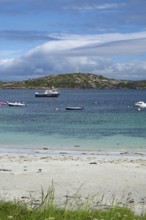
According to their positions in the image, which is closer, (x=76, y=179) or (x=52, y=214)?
(x=52, y=214)

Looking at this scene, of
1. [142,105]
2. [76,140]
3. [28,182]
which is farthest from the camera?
[142,105]

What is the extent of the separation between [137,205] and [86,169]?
684 centimetres

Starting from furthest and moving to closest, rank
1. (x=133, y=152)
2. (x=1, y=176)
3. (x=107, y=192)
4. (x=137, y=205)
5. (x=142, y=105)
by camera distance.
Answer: (x=142, y=105) < (x=133, y=152) < (x=1, y=176) < (x=107, y=192) < (x=137, y=205)

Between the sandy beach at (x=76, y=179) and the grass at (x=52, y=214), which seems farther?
the sandy beach at (x=76, y=179)

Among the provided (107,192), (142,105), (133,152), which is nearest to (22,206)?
(107,192)

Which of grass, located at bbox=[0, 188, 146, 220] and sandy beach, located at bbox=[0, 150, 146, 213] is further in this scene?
sandy beach, located at bbox=[0, 150, 146, 213]

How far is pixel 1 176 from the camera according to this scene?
A: 54.4 ft

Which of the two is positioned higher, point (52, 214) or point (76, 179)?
point (52, 214)

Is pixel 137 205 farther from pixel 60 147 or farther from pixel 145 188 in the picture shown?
pixel 60 147

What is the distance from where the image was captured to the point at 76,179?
16.2 metres

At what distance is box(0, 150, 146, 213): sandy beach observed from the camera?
13141mm

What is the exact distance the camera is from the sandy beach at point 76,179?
13.1 meters

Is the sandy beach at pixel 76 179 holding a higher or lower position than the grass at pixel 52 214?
lower

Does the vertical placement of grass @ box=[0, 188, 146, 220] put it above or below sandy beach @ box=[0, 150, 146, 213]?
above
